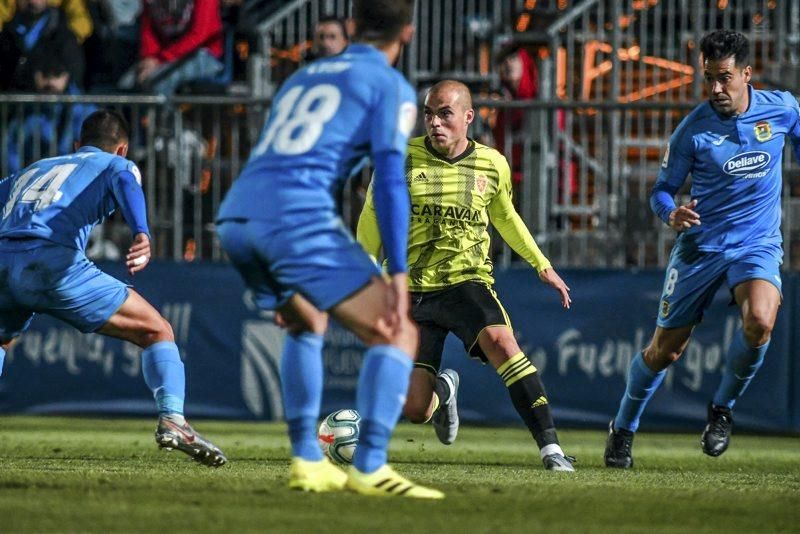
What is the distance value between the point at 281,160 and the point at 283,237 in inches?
13.0

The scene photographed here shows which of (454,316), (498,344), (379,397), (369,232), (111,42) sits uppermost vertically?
(111,42)

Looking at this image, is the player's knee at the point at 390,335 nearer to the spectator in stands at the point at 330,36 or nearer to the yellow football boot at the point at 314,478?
the yellow football boot at the point at 314,478

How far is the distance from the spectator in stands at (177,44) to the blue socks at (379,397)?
438 inches

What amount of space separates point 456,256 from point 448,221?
222 millimetres

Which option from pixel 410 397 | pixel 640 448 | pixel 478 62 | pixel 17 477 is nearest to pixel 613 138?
pixel 478 62

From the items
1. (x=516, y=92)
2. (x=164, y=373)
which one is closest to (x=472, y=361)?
(x=516, y=92)

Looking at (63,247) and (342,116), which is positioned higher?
(342,116)

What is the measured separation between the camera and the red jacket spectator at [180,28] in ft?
54.6

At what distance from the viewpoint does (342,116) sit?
19.3 ft

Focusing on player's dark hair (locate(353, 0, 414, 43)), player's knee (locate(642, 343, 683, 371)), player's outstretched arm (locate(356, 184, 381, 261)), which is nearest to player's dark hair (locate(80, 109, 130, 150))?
player's outstretched arm (locate(356, 184, 381, 261))

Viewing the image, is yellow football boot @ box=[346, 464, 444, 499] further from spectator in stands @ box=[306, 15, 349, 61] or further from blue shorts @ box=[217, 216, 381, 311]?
spectator in stands @ box=[306, 15, 349, 61]

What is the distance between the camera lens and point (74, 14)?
16828 mm

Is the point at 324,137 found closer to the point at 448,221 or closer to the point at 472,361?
the point at 448,221

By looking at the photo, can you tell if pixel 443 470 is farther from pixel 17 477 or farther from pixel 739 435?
pixel 739 435
